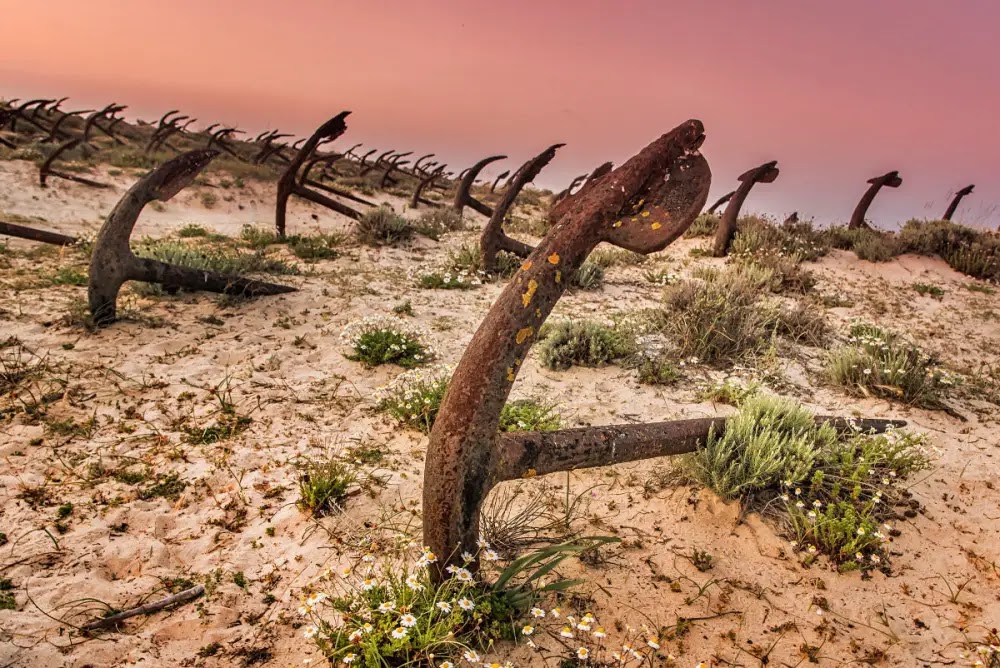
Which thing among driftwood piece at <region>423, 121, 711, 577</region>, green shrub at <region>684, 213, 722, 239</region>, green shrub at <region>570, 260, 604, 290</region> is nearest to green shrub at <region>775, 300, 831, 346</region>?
green shrub at <region>570, 260, 604, 290</region>

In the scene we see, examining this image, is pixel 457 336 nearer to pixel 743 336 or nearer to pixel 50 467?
pixel 743 336

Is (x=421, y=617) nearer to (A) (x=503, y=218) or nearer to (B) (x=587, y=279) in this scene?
(A) (x=503, y=218)

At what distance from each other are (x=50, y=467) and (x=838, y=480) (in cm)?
448

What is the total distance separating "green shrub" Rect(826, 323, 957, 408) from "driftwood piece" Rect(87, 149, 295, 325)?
20.0 feet

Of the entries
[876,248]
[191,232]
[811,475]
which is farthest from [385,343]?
[876,248]

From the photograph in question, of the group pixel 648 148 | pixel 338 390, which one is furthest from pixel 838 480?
pixel 338 390

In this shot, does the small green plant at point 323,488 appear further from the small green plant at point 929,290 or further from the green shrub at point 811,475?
the small green plant at point 929,290

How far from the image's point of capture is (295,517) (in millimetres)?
2623

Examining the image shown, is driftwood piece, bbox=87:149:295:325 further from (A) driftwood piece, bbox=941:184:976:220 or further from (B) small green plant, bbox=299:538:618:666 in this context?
(A) driftwood piece, bbox=941:184:976:220

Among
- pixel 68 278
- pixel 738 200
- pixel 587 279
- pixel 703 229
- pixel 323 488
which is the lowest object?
pixel 323 488

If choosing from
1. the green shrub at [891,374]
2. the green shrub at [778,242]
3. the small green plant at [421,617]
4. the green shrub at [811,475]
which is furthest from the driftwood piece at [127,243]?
the green shrub at [778,242]

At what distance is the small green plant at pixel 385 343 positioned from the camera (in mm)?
4555

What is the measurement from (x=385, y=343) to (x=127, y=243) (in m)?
2.45

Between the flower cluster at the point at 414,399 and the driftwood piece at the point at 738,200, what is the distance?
7.61 meters
